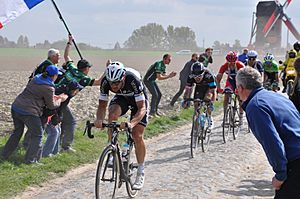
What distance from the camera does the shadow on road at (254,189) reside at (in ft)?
28.2

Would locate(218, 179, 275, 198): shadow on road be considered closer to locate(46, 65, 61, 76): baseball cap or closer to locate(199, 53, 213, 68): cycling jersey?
locate(46, 65, 61, 76): baseball cap

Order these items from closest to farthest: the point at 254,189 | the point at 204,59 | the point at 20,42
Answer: the point at 254,189, the point at 204,59, the point at 20,42

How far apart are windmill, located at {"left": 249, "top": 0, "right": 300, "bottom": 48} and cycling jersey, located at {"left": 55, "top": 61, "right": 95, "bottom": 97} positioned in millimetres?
78201

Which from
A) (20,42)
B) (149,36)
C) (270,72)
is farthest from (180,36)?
(270,72)

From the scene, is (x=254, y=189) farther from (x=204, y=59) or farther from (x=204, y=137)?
(x=204, y=59)

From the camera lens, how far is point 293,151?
16.7 ft

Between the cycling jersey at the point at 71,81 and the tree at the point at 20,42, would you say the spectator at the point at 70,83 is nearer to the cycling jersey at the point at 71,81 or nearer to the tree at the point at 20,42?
the cycling jersey at the point at 71,81

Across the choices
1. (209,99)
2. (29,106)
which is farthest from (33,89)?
(209,99)

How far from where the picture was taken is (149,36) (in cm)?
15650

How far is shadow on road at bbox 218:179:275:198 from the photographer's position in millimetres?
8609

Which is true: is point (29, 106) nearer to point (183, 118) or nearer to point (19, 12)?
point (19, 12)

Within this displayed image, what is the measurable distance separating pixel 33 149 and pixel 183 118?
8.53 meters

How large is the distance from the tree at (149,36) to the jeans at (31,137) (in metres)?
144

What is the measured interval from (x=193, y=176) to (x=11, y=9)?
4.66 meters
